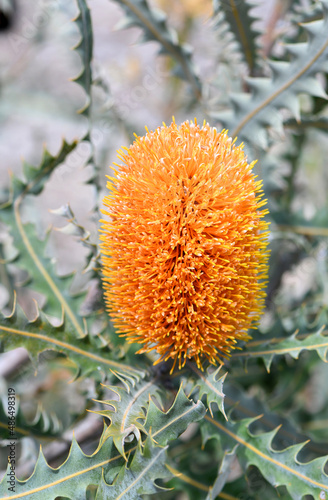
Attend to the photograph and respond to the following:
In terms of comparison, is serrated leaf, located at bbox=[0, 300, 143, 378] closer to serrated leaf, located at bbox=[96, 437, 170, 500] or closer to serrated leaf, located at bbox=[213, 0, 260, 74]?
serrated leaf, located at bbox=[96, 437, 170, 500]

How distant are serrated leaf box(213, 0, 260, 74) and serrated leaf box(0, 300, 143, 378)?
1077mm

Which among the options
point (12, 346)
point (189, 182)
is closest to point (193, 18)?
point (189, 182)

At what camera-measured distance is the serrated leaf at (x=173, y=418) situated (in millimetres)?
844

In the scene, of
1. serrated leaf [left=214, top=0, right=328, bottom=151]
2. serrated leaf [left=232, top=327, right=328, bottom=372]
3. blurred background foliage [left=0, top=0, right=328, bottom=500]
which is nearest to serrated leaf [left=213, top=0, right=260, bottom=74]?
blurred background foliage [left=0, top=0, right=328, bottom=500]

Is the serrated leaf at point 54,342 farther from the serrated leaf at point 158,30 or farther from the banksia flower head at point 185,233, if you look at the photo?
the serrated leaf at point 158,30

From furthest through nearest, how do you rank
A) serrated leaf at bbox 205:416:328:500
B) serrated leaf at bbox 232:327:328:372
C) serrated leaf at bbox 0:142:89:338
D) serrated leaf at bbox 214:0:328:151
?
serrated leaf at bbox 0:142:89:338 → serrated leaf at bbox 214:0:328:151 → serrated leaf at bbox 232:327:328:372 → serrated leaf at bbox 205:416:328:500

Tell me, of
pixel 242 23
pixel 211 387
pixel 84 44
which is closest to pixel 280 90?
pixel 242 23

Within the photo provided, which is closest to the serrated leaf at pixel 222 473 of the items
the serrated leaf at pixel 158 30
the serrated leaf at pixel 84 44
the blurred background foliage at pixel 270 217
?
the blurred background foliage at pixel 270 217

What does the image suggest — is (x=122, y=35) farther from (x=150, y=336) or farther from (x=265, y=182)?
(x=150, y=336)

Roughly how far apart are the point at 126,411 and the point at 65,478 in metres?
0.18

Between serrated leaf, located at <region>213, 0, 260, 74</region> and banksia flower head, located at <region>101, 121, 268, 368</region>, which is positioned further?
serrated leaf, located at <region>213, 0, 260, 74</region>

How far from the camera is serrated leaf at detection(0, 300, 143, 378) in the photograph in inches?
37.9

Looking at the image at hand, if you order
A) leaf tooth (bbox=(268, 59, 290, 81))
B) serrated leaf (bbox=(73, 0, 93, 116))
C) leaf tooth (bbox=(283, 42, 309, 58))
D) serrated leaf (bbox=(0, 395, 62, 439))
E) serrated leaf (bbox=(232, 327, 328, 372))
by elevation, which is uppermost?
serrated leaf (bbox=(73, 0, 93, 116))

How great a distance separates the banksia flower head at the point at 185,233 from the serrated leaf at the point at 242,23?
28.2 inches
